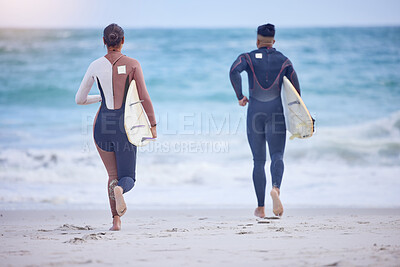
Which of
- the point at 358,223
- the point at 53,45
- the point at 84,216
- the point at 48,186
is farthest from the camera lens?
the point at 53,45

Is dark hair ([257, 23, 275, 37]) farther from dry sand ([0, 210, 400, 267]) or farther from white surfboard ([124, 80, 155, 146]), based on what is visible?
dry sand ([0, 210, 400, 267])

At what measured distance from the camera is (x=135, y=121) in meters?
4.45

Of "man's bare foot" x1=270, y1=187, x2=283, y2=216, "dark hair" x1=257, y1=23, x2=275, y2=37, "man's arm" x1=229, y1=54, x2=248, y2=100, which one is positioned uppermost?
"dark hair" x1=257, y1=23, x2=275, y2=37

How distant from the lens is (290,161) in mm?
9961

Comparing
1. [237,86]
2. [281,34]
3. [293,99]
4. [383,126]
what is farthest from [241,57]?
[281,34]

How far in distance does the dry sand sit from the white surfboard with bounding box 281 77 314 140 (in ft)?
2.62

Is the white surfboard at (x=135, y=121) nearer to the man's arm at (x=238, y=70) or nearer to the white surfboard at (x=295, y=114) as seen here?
the man's arm at (x=238, y=70)

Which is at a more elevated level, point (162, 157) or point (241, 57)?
point (241, 57)

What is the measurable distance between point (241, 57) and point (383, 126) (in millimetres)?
7669

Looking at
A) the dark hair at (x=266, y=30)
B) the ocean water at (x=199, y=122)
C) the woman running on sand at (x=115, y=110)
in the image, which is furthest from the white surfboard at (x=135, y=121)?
→ the ocean water at (x=199, y=122)

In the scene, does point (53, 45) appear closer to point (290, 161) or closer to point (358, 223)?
A: point (290, 161)

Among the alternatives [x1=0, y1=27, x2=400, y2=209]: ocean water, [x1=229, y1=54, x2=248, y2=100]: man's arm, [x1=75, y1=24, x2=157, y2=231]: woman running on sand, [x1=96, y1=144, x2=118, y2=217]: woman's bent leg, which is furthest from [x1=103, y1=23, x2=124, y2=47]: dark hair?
[x1=0, y1=27, x2=400, y2=209]: ocean water

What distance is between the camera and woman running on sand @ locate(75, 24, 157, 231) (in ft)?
14.6

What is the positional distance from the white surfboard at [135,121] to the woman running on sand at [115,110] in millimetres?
39
